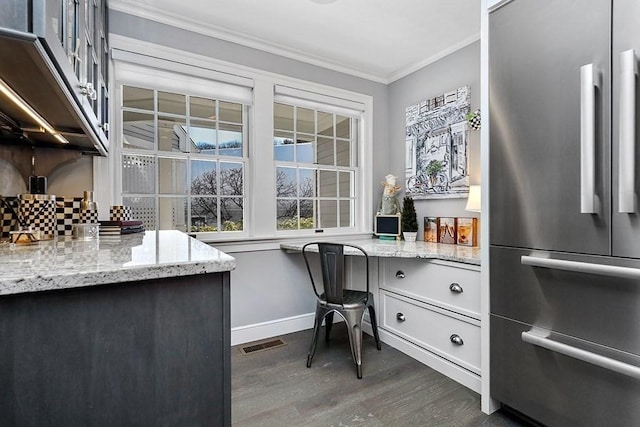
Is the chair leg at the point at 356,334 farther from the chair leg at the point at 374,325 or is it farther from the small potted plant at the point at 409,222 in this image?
the small potted plant at the point at 409,222

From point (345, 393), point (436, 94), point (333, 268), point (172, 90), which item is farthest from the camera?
point (436, 94)

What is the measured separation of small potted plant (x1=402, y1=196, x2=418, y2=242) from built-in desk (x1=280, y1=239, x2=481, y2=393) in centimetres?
35

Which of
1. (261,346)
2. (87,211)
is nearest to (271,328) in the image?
(261,346)

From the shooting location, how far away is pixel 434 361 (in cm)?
225

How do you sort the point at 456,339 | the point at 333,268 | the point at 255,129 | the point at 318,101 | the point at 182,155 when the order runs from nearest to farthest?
the point at 456,339 → the point at 333,268 → the point at 182,155 → the point at 255,129 → the point at 318,101

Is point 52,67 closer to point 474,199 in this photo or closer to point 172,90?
point 172,90

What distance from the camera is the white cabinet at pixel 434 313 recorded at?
2010 mm

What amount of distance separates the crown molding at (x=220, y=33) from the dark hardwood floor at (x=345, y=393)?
2523 millimetres

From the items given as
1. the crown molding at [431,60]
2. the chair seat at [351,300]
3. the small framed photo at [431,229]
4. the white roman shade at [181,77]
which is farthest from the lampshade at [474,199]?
the white roman shade at [181,77]

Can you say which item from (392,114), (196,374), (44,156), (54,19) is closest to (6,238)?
(44,156)

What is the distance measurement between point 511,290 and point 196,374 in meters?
1.47

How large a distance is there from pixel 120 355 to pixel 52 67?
772 mm

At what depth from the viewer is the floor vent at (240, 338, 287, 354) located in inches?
101

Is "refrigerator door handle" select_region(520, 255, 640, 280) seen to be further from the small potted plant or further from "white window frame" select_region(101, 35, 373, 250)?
"white window frame" select_region(101, 35, 373, 250)
